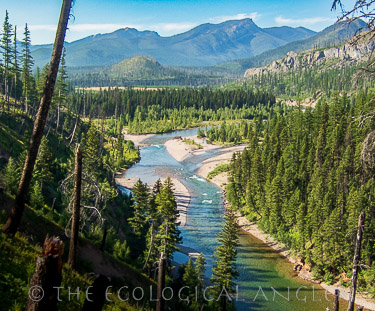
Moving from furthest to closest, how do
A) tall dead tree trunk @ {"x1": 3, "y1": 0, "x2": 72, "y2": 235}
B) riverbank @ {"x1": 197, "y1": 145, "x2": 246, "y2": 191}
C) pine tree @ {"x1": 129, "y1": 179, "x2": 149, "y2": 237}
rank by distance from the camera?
1. riverbank @ {"x1": 197, "y1": 145, "x2": 246, "y2": 191}
2. pine tree @ {"x1": 129, "y1": 179, "x2": 149, "y2": 237}
3. tall dead tree trunk @ {"x1": 3, "y1": 0, "x2": 72, "y2": 235}

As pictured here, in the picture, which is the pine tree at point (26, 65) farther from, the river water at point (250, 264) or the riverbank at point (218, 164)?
the riverbank at point (218, 164)

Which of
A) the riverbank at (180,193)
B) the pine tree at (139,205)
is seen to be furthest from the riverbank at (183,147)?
the pine tree at (139,205)

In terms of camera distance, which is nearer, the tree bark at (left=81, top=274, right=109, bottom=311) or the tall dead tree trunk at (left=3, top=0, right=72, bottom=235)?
the tree bark at (left=81, top=274, right=109, bottom=311)

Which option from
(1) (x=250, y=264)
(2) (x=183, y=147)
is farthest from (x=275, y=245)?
(2) (x=183, y=147)

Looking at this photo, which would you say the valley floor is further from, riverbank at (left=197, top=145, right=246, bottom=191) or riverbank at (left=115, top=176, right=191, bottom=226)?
riverbank at (left=115, top=176, right=191, bottom=226)

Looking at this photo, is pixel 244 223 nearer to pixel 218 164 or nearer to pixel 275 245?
pixel 275 245

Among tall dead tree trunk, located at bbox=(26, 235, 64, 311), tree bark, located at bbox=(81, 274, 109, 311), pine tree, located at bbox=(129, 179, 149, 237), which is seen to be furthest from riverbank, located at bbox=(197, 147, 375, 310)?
tall dead tree trunk, located at bbox=(26, 235, 64, 311)

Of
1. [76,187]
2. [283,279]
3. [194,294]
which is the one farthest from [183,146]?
[76,187]
